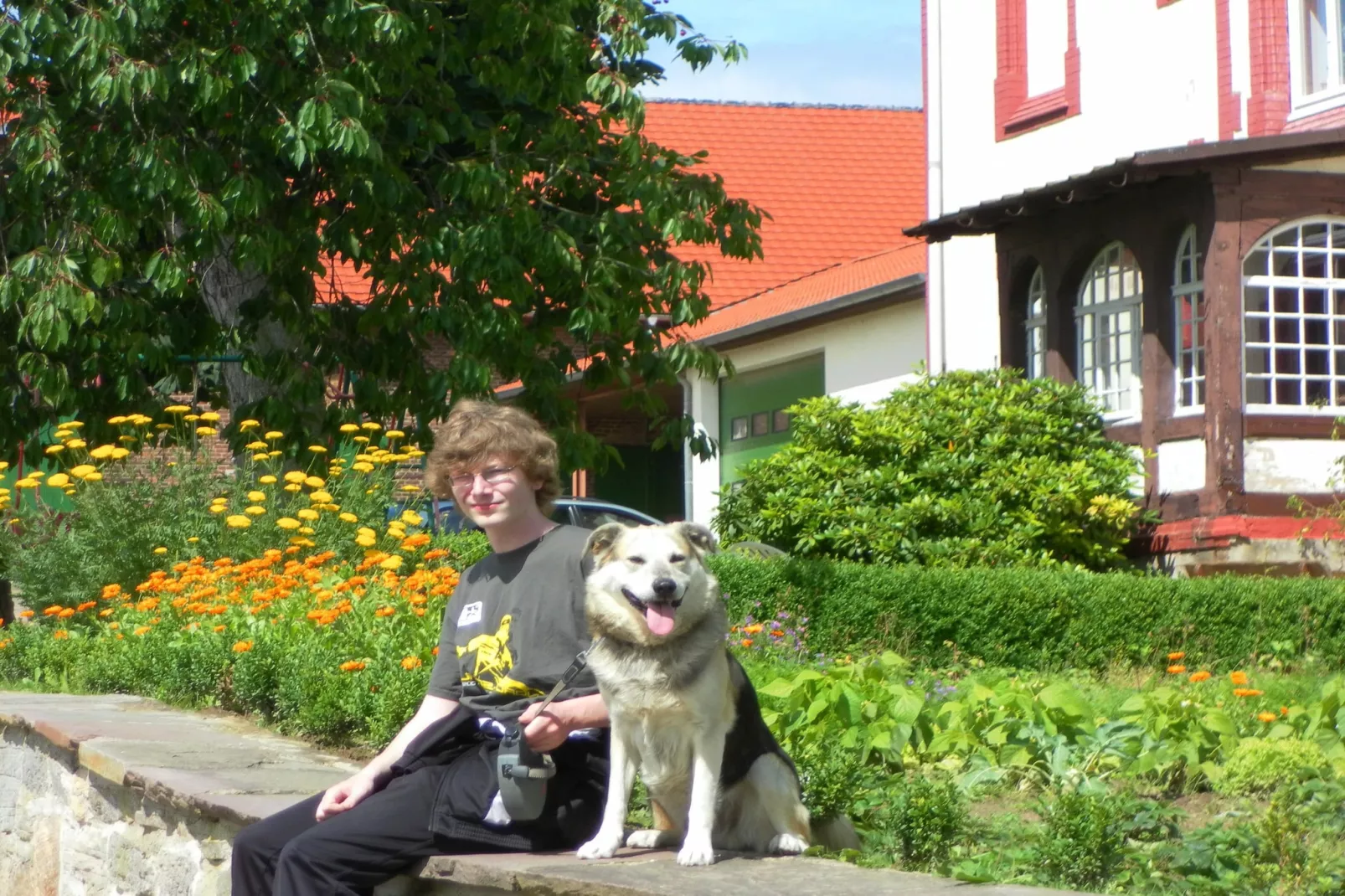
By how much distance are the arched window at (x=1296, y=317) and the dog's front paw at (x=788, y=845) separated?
35.2 feet

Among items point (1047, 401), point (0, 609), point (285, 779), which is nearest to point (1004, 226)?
point (1047, 401)

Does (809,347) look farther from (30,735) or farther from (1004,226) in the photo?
(30,735)

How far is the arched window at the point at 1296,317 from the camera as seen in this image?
1436cm

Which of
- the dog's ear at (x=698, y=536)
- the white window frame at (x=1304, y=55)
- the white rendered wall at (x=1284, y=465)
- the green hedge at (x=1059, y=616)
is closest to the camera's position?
the dog's ear at (x=698, y=536)

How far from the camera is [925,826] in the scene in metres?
4.67

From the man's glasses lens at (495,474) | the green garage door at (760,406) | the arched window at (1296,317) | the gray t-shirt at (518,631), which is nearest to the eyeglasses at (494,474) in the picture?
the man's glasses lens at (495,474)

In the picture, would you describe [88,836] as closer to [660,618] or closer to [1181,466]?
[660,618]

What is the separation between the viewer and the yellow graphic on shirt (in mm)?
→ 4688

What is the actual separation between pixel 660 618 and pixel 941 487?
9939 millimetres

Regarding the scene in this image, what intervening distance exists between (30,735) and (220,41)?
6.12 m

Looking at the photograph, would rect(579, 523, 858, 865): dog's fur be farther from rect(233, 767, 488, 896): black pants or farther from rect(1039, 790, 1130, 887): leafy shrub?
rect(1039, 790, 1130, 887): leafy shrub

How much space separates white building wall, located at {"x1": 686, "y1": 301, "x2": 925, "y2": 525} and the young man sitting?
46.1ft

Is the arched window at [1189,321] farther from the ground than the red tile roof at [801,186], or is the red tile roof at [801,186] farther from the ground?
the red tile roof at [801,186]

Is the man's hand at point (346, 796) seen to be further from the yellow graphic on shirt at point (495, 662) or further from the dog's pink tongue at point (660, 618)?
the dog's pink tongue at point (660, 618)
